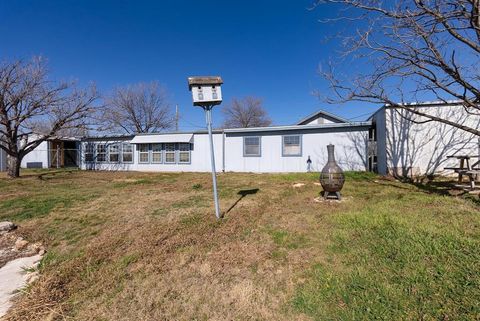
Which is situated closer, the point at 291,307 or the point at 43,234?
the point at 291,307

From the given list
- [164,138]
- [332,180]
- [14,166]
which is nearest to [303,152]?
[332,180]

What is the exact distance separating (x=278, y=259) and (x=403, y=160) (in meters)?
8.56

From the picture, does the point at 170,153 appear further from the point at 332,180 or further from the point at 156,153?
the point at 332,180

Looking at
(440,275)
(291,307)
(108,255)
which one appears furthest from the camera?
(108,255)

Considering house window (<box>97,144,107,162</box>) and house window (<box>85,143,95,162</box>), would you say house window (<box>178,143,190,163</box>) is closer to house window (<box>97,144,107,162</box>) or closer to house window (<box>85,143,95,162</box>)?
house window (<box>97,144,107,162</box>)

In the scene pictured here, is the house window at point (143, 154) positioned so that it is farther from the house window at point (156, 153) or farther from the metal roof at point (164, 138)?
the metal roof at point (164, 138)

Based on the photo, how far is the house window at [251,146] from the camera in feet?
44.2

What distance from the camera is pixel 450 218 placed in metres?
3.95

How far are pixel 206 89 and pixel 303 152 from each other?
31.1ft

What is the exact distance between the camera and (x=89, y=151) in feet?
58.0

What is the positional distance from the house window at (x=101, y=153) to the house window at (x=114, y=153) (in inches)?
15.7

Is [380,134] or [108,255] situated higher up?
[380,134]

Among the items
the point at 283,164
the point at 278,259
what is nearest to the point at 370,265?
the point at 278,259

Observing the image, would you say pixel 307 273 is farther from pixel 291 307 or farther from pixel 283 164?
pixel 283 164
